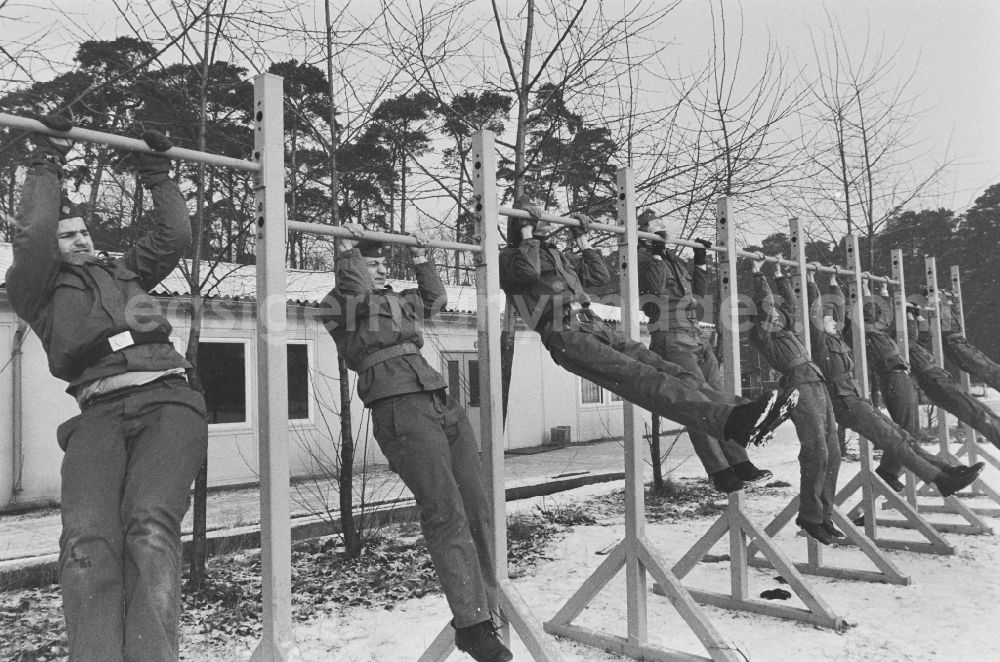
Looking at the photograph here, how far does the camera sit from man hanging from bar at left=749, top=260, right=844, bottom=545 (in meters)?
5.54

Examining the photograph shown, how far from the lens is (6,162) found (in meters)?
4.76

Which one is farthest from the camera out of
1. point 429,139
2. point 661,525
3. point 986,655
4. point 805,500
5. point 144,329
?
point 661,525

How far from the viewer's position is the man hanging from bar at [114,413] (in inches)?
90.8

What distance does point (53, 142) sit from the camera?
259 cm

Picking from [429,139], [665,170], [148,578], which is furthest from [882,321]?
[148,578]

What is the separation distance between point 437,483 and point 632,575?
1590 mm

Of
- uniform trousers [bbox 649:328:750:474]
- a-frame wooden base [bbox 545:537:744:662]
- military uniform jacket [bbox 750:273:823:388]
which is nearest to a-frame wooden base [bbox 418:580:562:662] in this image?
a-frame wooden base [bbox 545:537:744:662]

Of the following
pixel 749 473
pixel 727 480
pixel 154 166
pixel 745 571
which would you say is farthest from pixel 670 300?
pixel 154 166

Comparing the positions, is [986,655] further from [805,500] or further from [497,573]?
[497,573]

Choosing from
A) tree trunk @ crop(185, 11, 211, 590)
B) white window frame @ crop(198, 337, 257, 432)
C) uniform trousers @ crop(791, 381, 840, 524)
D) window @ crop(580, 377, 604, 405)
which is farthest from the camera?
window @ crop(580, 377, 604, 405)

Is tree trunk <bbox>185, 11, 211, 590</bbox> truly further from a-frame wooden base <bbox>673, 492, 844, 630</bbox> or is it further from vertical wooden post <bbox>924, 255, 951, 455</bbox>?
vertical wooden post <bbox>924, 255, 951, 455</bbox>

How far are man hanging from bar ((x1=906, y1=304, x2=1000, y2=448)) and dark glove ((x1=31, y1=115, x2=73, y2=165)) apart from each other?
8.43 meters

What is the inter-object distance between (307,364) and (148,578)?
8.81m

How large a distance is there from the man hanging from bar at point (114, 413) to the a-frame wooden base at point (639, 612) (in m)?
2.53
